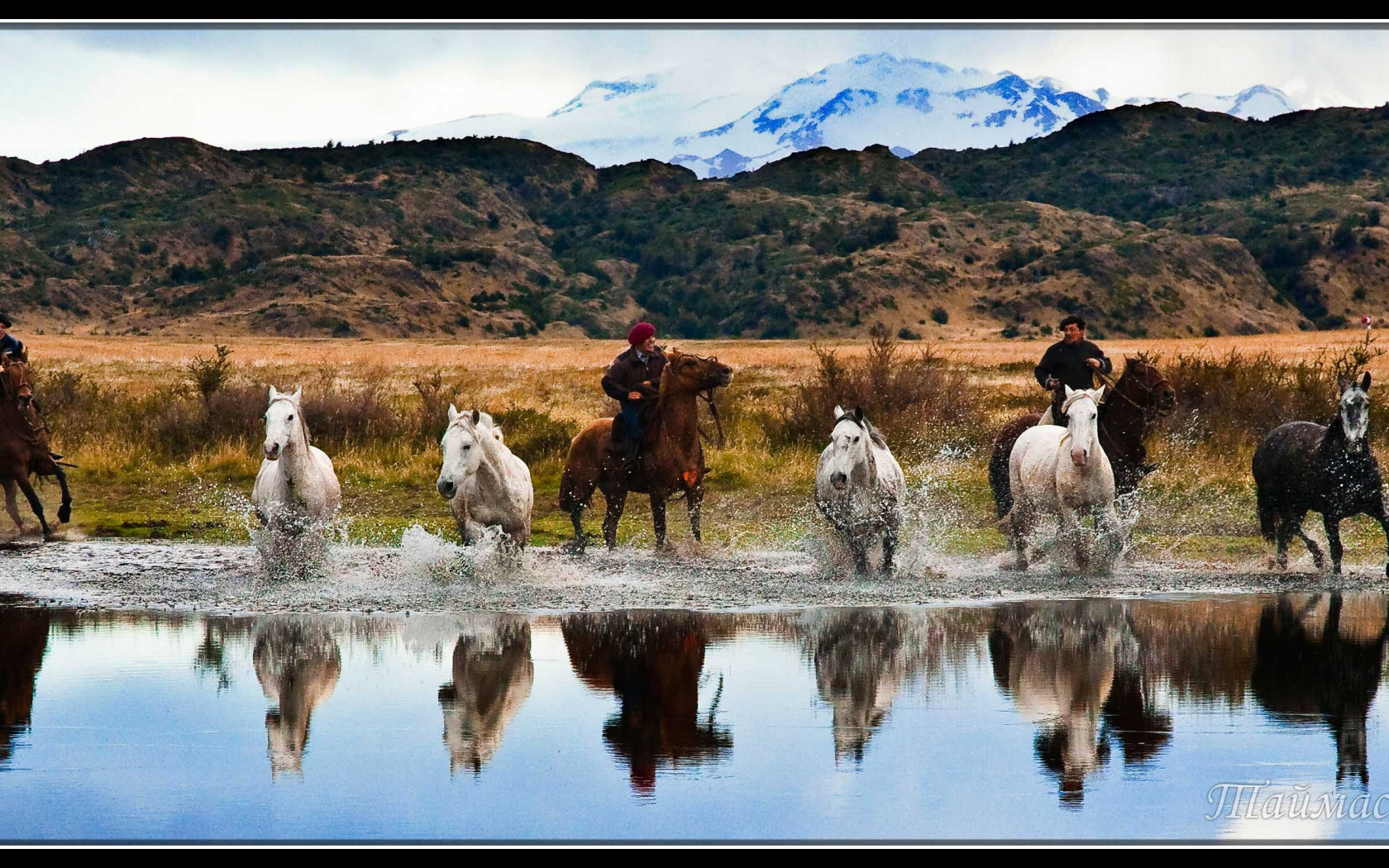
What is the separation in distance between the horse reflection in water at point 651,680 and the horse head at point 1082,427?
3523 mm

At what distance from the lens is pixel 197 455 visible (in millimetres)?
20016

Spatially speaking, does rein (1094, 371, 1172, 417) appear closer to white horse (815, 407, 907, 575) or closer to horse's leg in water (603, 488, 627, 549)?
white horse (815, 407, 907, 575)

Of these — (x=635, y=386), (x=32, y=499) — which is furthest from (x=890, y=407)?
(x=32, y=499)

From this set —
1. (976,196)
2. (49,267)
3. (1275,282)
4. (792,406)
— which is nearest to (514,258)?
(49,267)

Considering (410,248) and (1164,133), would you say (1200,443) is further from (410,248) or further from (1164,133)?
(1164,133)

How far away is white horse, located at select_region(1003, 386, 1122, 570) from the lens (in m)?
12.0

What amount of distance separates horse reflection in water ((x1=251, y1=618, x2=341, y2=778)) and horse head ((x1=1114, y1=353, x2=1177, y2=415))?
298 inches

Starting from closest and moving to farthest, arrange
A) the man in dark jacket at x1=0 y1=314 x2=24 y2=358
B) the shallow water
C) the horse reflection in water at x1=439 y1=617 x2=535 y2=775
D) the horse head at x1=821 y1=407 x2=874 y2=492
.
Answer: the shallow water → the horse reflection in water at x1=439 y1=617 x2=535 y2=775 → the horse head at x1=821 y1=407 x2=874 y2=492 → the man in dark jacket at x1=0 y1=314 x2=24 y2=358

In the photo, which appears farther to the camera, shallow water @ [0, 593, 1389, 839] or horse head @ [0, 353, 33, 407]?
horse head @ [0, 353, 33, 407]

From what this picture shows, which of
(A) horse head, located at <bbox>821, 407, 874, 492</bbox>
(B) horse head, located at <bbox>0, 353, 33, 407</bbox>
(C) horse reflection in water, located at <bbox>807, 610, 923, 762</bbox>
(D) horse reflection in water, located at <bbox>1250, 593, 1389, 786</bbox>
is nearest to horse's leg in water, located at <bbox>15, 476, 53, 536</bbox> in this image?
(B) horse head, located at <bbox>0, 353, 33, 407</bbox>

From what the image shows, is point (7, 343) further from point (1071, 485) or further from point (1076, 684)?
point (1076, 684)

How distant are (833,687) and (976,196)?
431 ft

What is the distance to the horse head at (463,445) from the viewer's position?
1133 cm

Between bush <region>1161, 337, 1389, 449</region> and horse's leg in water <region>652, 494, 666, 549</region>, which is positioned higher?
bush <region>1161, 337, 1389, 449</region>
